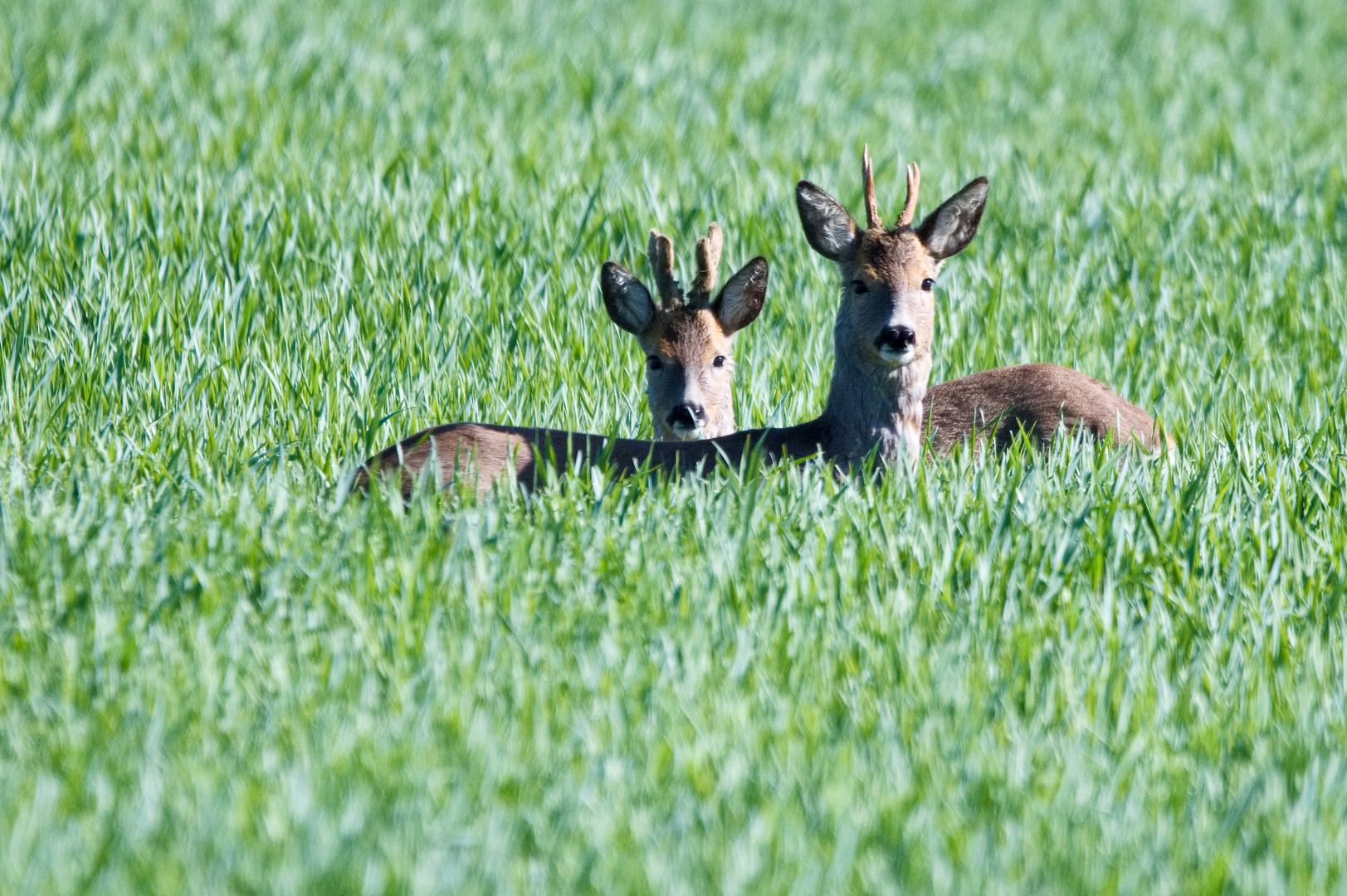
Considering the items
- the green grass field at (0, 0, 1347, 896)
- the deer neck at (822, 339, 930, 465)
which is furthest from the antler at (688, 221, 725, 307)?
the deer neck at (822, 339, 930, 465)

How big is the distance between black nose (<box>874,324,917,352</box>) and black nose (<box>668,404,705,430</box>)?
2.49 ft

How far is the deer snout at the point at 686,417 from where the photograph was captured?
19.8 feet

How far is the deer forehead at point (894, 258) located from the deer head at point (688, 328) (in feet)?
1.64

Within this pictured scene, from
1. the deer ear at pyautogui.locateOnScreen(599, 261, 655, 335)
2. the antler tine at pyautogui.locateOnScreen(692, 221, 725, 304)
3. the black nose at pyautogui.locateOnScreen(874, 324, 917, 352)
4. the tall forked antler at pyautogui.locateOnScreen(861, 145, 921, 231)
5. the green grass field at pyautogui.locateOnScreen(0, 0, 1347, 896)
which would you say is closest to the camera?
the green grass field at pyautogui.locateOnScreen(0, 0, 1347, 896)

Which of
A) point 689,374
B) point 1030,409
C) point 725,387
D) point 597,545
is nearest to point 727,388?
point 725,387

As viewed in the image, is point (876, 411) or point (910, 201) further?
point (910, 201)

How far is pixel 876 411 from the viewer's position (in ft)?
19.4

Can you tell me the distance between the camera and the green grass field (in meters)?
3.16

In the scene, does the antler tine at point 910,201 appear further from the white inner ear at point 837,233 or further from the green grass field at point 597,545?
the green grass field at point 597,545

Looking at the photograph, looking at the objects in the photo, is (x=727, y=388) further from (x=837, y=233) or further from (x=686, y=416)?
(x=837, y=233)

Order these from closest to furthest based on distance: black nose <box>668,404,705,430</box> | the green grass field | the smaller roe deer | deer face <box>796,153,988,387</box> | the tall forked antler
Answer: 1. the green grass field
2. deer face <box>796,153,988,387</box>
3. the tall forked antler
4. black nose <box>668,404,705,430</box>
5. the smaller roe deer

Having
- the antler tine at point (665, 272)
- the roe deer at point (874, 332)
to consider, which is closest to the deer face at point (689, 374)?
the antler tine at point (665, 272)

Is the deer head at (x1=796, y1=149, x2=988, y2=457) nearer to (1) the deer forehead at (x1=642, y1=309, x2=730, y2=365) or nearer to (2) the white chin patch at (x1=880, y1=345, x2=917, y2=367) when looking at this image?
(2) the white chin patch at (x1=880, y1=345, x2=917, y2=367)

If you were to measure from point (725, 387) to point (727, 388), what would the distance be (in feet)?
0.07
